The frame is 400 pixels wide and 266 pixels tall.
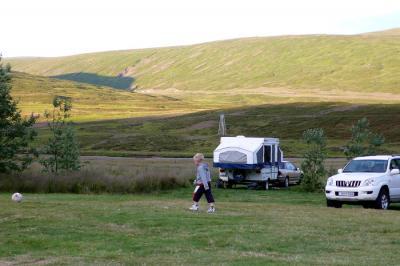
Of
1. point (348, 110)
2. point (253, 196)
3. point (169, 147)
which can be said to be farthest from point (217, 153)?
point (348, 110)

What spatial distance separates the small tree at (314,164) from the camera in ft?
114

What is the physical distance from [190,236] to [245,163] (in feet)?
73.9

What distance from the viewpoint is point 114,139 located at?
8525 cm

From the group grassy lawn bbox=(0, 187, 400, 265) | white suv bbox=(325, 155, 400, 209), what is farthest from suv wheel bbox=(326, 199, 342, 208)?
grassy lawn bbox=(0, 187, 400, 265)

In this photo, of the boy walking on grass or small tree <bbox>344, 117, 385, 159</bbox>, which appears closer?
the boy walking on grass

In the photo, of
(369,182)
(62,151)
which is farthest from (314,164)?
(62,151)

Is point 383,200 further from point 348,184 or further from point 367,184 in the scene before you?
point 348,184

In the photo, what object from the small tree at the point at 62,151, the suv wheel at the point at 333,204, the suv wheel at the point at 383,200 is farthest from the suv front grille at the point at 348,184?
the small tree at the point at 62,151

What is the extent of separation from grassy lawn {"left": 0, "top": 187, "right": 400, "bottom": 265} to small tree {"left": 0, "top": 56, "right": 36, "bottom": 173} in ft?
41.8

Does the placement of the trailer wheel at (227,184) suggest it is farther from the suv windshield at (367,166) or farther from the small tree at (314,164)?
the suv windshield at (367,166)

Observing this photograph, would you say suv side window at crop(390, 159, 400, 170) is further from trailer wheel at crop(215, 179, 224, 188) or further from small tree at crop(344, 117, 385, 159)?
Result: trailer wheel at crop(215, 179, 224, 188)

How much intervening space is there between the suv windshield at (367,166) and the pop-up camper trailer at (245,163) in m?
12.3

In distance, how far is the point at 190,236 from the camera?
14664 millimetres

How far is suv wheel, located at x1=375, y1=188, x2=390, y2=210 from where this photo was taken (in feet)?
76.6
